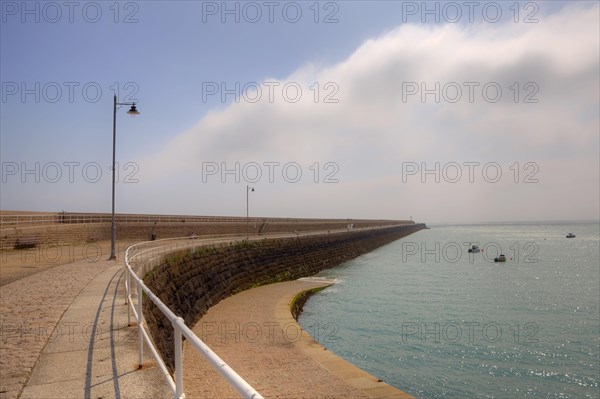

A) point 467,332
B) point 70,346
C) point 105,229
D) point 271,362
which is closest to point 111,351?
point 70,346

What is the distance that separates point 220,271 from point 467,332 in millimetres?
14335

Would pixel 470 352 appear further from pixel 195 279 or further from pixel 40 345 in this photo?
pixel 40 345

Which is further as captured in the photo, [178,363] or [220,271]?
[220,271]

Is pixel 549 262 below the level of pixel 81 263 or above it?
below

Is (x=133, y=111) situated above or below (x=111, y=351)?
above

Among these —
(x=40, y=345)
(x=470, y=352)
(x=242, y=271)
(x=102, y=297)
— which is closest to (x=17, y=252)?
(x=242, y=271)

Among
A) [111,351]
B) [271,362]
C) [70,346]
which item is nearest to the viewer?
[111,351]

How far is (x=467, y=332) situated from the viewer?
20.5 m

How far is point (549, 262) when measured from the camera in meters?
57.3

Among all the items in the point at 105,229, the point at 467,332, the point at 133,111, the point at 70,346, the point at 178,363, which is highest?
the point at 133,111

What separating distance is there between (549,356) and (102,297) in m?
17.4

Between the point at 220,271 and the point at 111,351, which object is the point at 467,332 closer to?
the point at 220,271

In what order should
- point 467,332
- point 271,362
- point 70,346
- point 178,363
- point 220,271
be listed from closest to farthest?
point 178,363
point 70,346
point 271,362
point 467,332
point 220,271

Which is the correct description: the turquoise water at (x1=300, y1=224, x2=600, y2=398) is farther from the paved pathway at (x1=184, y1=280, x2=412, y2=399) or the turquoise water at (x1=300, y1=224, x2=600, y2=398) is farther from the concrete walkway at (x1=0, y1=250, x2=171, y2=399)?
the concrete walkway at (x1=0, y1=250, x2=171, y2=399)
